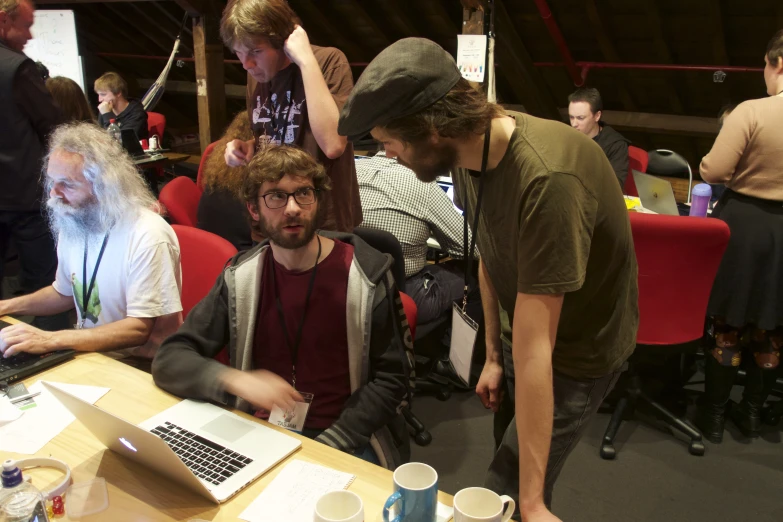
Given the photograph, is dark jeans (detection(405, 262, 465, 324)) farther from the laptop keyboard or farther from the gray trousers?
the laptop keyboard

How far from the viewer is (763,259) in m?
2.55

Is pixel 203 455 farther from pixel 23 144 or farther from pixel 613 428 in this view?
pixel 23 144

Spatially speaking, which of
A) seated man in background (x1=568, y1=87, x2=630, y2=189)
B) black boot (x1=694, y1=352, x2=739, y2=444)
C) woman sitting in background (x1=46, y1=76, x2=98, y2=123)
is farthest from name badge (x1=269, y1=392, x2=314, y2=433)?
woman sitting in background (x1=46, y1=76, x2=98, y2=123)

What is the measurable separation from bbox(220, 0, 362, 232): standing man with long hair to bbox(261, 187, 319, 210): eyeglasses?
293mm

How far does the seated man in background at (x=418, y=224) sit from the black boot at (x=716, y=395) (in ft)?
3.90

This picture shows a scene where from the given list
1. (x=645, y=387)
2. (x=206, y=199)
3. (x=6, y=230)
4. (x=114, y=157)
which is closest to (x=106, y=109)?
(x=6, y=230)

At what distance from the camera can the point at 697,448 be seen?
2668 mm

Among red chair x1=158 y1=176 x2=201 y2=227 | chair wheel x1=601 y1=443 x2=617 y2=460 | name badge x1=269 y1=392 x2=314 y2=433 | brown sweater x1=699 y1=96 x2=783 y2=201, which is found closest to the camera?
name badge x1=269 y1=392 x2=314 y2=433

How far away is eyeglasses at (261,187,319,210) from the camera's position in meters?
1.69

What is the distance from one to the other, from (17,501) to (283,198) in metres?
0.93

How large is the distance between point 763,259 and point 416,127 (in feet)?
6.87

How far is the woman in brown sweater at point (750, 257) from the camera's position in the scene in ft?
7.97

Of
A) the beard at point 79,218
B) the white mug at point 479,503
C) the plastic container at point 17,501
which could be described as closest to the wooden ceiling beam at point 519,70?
the beard at point 79,218

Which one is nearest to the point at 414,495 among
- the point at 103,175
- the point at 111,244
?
the point at 111,244
